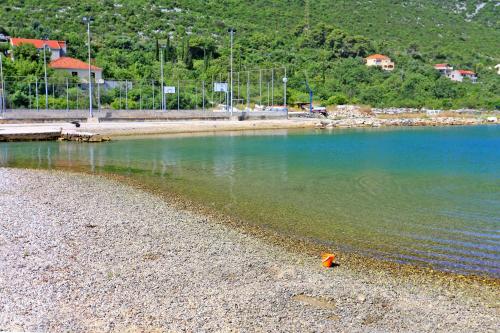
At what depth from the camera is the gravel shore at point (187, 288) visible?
6957 millimetres

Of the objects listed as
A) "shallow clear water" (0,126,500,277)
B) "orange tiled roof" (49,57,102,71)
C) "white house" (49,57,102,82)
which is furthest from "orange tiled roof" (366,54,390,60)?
"shallow clear water" (0,126,500,277)

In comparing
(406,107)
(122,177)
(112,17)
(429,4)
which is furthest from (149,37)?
(429,4)

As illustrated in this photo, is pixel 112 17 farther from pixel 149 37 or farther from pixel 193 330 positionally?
pixel 193 330

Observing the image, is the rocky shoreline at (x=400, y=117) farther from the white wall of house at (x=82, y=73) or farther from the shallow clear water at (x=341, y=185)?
the shallow clear water at (x=341, y=185)

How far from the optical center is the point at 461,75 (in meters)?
110

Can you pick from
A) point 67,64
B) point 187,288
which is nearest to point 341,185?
point 187,288

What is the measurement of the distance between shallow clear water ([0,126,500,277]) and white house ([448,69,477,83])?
248ft

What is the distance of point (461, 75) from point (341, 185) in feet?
329

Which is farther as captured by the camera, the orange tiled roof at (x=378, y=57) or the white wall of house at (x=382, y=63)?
the orange tiled roof at (x=378, y=57)

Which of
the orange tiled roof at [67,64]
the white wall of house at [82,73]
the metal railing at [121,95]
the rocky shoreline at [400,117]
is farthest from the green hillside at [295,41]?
the metal railing at [121,95]

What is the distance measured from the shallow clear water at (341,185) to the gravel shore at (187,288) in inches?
74.5

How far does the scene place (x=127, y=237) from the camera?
36.7 ft

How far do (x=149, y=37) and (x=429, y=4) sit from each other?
108 m

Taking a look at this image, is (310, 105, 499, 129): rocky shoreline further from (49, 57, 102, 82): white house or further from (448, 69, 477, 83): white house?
(49, 57, 102, 82): white house
